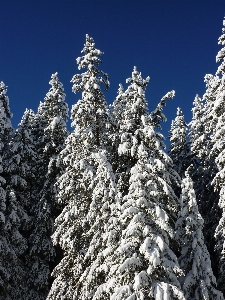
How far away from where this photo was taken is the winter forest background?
16281 millimetres

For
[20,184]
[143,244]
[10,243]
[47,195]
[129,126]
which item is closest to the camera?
[143,244]

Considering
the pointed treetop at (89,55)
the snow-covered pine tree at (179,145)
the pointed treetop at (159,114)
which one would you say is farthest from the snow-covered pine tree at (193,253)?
the snow-covered pine tree at (179,145)

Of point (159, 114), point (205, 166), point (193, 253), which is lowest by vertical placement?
point (193, 253)

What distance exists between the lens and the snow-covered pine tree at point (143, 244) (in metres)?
15.1

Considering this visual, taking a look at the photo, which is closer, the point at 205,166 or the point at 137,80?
the point at 137,80

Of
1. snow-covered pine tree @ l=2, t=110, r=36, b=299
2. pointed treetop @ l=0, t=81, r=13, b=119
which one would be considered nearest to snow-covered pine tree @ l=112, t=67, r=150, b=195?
snow-covered pine tree @ l=2, t=110, r=36, b=299

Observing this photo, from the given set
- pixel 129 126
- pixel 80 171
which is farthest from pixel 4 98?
pixel 129 126

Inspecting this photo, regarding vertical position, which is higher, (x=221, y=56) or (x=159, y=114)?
(x=221, y=56)

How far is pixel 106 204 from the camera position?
762 inches

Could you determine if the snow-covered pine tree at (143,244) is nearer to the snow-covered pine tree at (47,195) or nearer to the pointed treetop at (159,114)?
the pointed treetop at (159,114)

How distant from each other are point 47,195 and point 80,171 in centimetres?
659

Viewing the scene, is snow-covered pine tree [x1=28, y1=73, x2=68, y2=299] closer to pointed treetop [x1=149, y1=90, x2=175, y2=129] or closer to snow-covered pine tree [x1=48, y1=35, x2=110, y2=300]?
snow-covered pine tree [x1=48, y1=35, x2=110, y2=300]

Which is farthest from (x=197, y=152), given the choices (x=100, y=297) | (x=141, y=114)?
(x=100, y=297)

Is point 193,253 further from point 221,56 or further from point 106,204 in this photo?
point 221,56
